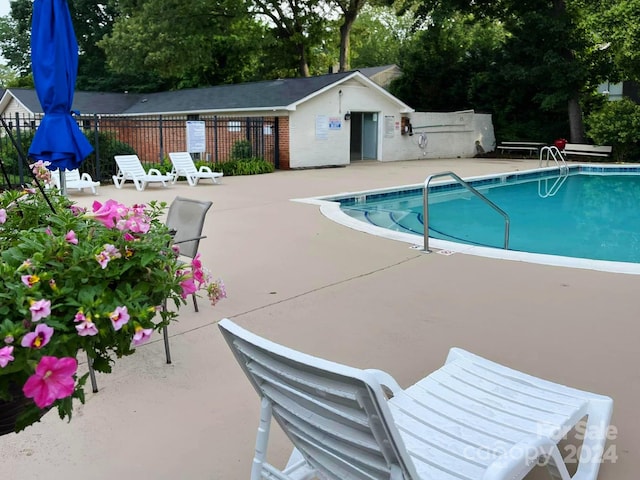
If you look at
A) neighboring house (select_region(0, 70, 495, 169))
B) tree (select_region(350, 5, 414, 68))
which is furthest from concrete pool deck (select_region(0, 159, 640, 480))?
tree (select_region(350, 5, 414, 68))

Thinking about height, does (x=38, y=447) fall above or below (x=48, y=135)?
below

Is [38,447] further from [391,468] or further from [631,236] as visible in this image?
[631,236]

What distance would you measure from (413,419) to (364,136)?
20582 millimetres

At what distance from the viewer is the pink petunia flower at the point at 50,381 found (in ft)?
4.28

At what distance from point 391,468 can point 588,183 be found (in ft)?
55.7

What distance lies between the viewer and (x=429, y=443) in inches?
78.3

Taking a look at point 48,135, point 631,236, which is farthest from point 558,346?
point 631,236

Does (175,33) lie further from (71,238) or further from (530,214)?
(71,238)

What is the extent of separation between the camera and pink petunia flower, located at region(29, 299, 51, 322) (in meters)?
1.39

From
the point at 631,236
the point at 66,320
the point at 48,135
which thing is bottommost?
the point at 631,236

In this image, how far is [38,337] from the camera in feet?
4.49

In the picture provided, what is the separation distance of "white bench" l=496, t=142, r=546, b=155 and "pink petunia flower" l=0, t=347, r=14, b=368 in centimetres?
2417

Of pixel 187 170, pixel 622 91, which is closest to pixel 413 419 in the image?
pixel 187 170

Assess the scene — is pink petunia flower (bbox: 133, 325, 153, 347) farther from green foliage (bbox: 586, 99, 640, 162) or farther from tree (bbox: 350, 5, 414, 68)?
tree (bbox: 350, 5, 414, 68)
